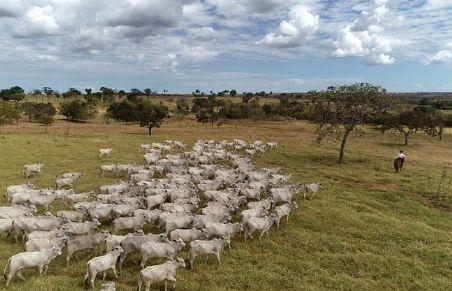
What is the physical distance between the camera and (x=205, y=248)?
610 inches

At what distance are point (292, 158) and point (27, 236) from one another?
26919 mm

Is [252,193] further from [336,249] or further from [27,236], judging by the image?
[27,236]

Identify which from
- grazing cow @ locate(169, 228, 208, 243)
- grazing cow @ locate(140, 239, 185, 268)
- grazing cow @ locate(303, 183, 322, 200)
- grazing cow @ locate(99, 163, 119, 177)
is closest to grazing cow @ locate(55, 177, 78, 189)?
grazing cow @ locate(99, 163, 119, 177)

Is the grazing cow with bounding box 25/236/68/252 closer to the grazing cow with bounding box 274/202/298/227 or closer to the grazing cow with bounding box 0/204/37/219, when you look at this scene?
the grazing cow with bounding box 0/204/37/219

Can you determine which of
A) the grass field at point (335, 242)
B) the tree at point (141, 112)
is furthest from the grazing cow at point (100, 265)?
the tree at point (141, 112)

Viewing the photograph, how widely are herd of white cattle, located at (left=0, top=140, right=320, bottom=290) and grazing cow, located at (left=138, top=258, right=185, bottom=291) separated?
28 millimetres

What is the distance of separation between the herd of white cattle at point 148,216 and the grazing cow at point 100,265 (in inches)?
1.1

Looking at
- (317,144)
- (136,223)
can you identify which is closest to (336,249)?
(136,223)

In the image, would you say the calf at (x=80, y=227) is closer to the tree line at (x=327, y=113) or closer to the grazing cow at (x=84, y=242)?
the grazing cow at (x=84, y=242)

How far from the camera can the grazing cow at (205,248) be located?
15344 mm

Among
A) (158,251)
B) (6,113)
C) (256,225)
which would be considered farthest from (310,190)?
(6,113)

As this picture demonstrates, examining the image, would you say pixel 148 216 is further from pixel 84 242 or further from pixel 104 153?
pixel 104 153

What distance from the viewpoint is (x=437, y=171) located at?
3600 centimetres

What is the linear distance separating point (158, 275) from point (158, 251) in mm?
1728
